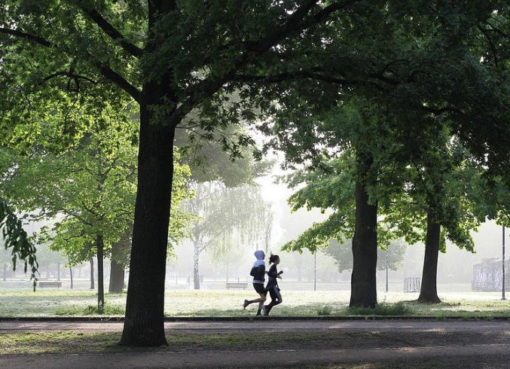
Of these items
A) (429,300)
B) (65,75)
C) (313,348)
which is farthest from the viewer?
(429,300)

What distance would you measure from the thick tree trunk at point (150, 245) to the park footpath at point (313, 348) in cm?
62

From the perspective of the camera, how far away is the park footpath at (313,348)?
9.55 metres

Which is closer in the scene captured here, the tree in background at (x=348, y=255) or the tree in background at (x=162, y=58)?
the tree in background at (x=162, y=58)

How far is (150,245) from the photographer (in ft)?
37.6

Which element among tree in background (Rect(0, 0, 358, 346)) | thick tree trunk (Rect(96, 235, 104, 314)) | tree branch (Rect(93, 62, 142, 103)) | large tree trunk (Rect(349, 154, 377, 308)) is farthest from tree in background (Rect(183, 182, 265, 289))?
tree branch (Rect(93, 62, 142, 103))

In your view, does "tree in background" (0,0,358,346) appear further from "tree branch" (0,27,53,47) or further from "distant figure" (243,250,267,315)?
"distant figure" (243,250,267,315)

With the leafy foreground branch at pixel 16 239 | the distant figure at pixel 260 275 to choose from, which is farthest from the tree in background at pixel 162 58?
the leafy foreground branch at pixel 16 239

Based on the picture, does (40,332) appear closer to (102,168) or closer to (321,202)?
(102,168)

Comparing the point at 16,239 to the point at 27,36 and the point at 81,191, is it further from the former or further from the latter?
the point at 81,191

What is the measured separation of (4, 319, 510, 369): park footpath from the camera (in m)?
9.55

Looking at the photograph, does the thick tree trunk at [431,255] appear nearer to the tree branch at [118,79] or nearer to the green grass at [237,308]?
the green grass at [237,308]

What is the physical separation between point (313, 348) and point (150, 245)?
3014mm

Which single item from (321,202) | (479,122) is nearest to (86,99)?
(479,122)

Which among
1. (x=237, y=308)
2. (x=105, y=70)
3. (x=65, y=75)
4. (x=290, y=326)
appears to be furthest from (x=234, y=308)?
(x=105, y=70)
